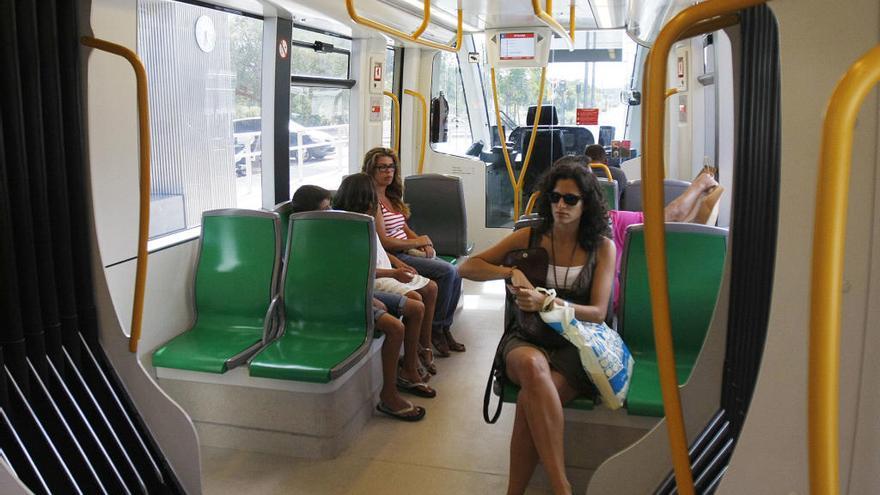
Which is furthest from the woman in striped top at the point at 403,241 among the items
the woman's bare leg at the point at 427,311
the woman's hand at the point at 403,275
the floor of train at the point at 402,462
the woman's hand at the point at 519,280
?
the woman's hand at the point at 519,280

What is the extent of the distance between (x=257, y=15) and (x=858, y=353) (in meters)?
4.56

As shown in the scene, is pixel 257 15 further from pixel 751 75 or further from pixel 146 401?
pixel 751 75

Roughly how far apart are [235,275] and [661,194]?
3.10 meters

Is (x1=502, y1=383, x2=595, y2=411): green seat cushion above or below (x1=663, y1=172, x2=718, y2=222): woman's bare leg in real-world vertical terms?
below

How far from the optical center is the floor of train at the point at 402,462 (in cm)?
338

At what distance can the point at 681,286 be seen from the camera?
3.44 meters

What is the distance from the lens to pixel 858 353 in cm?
135

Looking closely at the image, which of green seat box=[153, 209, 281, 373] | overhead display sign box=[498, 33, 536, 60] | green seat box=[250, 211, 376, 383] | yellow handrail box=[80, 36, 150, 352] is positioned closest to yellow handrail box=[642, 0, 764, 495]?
yellow handrail box=[80, 36, 150, 352]

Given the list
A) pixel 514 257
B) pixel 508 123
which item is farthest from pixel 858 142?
pixel 508 123

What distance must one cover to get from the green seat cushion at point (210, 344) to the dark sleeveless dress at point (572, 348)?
138cm

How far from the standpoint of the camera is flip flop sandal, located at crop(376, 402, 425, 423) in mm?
4051

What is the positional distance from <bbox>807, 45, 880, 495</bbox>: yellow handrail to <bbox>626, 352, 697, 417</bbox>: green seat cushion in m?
1.92

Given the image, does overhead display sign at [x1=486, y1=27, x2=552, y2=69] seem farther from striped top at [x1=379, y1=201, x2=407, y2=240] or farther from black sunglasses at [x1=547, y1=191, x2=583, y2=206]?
black sunglasses at [x1=547, y1=191, x2=583, y2=206]

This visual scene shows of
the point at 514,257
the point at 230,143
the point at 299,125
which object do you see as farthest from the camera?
the point at 299,125
